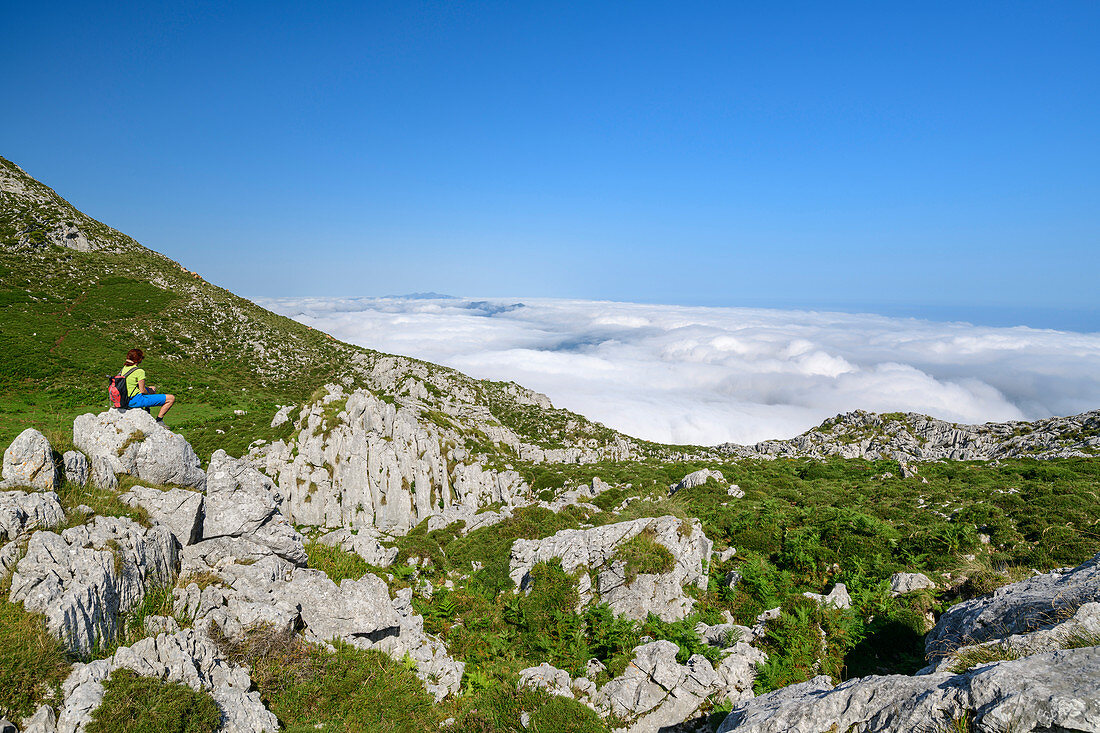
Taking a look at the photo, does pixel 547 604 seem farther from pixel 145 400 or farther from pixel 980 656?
pixel 145 400

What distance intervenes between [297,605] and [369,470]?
64.8 feet

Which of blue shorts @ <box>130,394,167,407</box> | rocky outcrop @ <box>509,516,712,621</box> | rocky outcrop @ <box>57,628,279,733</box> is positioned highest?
blue shorts @ <box>130,394,167,407</box>

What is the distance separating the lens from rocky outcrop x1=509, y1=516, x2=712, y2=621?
12953 mm

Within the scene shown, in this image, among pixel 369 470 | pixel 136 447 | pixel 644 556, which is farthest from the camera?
pixel 369 470

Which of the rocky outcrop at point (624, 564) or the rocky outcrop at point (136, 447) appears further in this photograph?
the rocky outcrop at point (624, 564)

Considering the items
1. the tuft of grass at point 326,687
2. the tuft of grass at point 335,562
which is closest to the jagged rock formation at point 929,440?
the tuft of grass at point 335,562

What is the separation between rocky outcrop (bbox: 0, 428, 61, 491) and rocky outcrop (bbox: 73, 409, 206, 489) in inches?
44.8

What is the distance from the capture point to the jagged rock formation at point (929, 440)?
4386cm

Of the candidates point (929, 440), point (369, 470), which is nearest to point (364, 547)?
point (369, 470)

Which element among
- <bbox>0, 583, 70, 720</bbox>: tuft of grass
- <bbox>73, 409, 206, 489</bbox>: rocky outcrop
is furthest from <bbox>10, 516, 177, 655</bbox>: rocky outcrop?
<bbox>73, 409, 206, 489</bbox>: rocky outcrop

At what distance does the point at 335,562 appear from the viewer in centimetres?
1303

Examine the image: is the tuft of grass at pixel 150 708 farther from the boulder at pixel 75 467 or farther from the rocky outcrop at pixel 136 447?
the rocky outcrop at pixel 136 447

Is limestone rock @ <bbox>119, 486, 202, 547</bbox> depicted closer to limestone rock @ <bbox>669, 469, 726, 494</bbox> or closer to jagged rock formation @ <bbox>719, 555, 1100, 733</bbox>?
jagged rock formation @ <bbox>719, 555, 1100, 733</bbox>

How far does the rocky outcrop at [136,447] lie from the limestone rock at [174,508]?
3.36 feet
